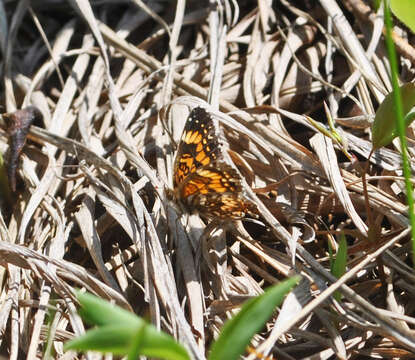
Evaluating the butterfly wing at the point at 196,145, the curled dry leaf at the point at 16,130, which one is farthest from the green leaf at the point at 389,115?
the curled dry leaf at the point at 16,130

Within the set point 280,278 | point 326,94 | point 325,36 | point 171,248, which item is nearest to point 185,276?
point 171,248

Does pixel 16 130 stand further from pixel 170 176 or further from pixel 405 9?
pixel 405 9

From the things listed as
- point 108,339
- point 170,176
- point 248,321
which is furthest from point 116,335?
point 170,176

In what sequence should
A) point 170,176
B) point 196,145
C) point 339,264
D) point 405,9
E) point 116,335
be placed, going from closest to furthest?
1. point 116,335
2. point 405,9
3. point 339,264
4. point 196,145
5. point 170,176

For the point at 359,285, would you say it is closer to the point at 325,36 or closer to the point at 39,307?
the point at 39,307

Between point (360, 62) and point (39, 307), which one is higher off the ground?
point (360, 62)

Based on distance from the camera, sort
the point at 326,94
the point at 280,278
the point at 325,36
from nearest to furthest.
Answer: the point at 280,278 < the point at 326,94 < the point at 325,36
